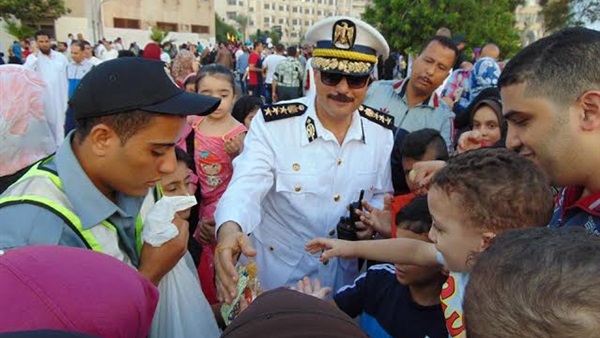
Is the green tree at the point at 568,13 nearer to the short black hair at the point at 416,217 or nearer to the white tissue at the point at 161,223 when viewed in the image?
the short black hair at the point at 416,217

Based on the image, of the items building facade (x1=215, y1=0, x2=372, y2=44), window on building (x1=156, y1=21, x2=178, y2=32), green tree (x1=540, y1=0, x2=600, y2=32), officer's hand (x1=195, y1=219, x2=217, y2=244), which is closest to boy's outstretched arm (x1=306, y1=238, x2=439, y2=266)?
officer's hand (x1=195, y1=219, x2=217, y2=244)

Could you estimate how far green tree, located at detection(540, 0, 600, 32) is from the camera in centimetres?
1850

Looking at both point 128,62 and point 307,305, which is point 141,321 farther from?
point 128,62

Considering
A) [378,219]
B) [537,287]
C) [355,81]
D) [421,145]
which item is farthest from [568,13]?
[537,287]

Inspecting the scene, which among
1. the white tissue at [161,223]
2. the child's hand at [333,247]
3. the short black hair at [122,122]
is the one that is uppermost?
the short black hair at [122,122]

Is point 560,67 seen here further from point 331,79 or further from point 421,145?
point 421,145

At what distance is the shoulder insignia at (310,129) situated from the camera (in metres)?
2.41

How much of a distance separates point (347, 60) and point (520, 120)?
42.4 inches

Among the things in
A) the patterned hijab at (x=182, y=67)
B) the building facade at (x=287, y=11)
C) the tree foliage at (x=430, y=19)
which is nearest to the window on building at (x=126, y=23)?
the tree foliage at (x=430, y=19)

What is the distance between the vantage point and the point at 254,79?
14.7 meters

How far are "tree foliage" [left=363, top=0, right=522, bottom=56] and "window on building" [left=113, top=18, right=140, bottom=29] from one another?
4603 cm

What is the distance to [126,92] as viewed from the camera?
56.3 inches

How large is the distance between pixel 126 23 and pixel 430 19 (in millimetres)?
48625

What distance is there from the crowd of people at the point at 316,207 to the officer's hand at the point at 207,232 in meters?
0.03
